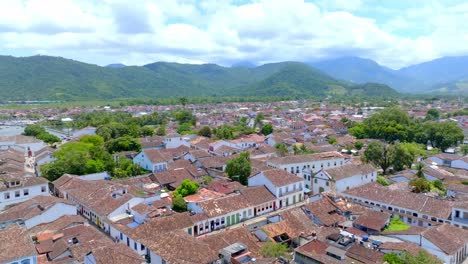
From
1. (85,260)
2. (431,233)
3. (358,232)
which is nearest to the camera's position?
(85,260)

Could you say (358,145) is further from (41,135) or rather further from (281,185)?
(41,135)

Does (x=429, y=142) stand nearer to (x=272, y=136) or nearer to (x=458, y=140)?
(x=458, y=140)

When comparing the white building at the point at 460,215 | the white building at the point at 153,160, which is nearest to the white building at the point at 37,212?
the white building at the point at 153,160

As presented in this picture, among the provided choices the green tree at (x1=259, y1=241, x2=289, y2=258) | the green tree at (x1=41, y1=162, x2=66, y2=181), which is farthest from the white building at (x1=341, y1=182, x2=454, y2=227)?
the green tree at (x1=41, y1=162, x2=66, y2=181)

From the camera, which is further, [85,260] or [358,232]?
[358,232]

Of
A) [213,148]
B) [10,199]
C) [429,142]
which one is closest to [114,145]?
[213,148]

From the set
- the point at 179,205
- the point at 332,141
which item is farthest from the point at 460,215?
the point at 332,141

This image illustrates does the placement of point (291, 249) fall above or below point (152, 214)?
below

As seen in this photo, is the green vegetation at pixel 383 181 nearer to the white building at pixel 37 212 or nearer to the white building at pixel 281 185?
the white building at pixel 281 185
